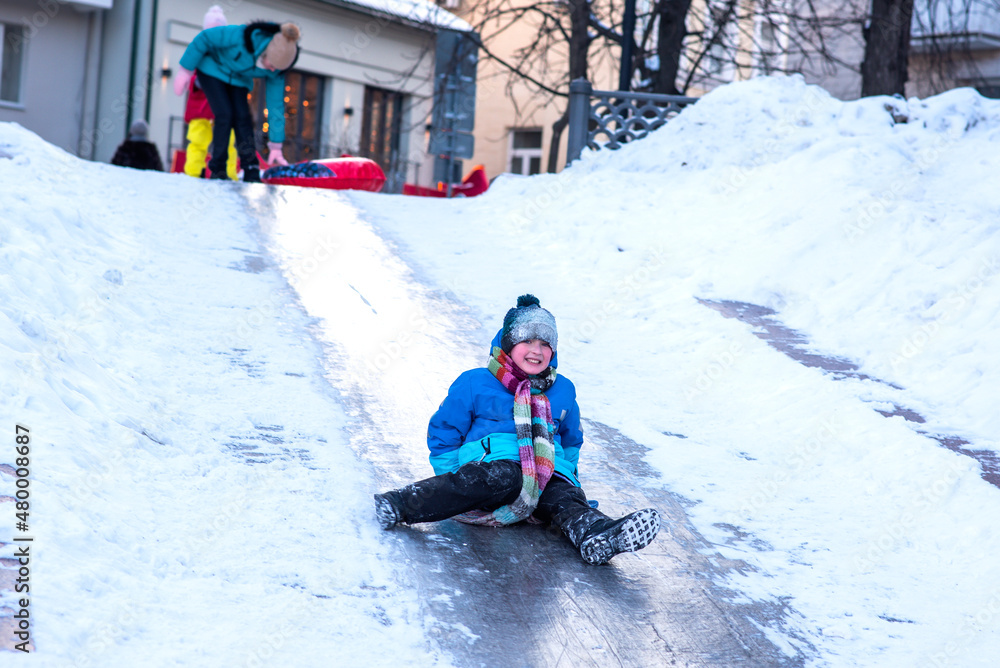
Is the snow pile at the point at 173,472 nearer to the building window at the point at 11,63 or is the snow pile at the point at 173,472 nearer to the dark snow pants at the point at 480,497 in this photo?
the dark snow pants at the point at 480,497

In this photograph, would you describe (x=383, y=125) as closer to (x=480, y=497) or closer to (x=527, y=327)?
(x=527, y=327)

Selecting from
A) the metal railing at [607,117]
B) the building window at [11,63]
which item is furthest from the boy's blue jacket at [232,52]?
the building window at [11,63]

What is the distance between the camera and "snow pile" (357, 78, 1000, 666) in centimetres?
367

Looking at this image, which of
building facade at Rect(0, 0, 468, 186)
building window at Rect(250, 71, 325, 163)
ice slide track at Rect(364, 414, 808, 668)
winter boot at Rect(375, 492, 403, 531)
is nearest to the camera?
ice slide track at Rect(364, 414, 808, 668)

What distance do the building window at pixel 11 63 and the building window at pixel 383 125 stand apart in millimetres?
6917

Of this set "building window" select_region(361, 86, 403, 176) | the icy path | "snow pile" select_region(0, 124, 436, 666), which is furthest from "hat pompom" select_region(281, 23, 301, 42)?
"building window" select_region(361, 86, 403, 176)

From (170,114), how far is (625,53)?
959 cm

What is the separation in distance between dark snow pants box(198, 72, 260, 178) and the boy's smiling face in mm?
6944

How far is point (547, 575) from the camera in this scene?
3.38 meters

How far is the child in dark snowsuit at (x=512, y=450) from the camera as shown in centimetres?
351

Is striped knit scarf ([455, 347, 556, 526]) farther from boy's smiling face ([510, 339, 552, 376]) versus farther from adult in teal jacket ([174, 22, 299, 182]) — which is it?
adult in teal jacket ([174, 22, 299, 182])

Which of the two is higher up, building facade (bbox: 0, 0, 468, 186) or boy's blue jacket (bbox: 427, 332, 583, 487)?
building facade (bbox: 0, 0, 468, 186)

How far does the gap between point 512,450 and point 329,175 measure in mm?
9738

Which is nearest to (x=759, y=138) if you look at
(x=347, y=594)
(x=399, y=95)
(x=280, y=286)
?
(x=280, y=286)
